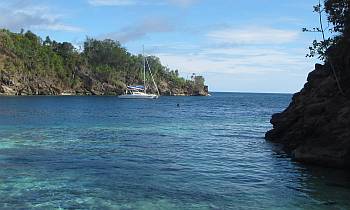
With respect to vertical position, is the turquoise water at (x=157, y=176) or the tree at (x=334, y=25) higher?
the tree at (x=334, y=25)

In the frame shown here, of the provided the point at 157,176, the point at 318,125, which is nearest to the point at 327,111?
the point at 318,125

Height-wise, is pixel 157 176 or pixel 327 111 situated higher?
pixel 327 111

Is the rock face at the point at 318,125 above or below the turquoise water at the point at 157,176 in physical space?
above

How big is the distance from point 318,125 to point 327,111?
4.80 feet

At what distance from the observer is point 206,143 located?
43.5 metres

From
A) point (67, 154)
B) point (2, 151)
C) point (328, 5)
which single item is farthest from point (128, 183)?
point (328, 5)

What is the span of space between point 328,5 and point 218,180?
1934 centimetres

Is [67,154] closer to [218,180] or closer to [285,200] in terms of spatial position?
[218,180]

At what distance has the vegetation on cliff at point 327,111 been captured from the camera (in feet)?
99.0

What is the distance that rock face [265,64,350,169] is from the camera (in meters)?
29.8

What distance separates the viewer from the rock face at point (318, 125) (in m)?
29.8

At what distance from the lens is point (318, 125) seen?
114 feet

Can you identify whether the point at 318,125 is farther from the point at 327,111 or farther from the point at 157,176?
the point at 157,176

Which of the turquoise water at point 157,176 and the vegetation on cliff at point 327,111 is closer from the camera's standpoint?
the turquoise water at point 157,176
